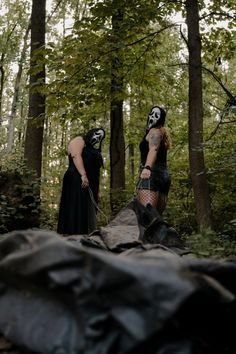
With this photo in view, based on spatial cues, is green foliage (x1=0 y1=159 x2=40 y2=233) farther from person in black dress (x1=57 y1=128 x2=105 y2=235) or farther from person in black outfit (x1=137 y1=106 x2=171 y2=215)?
person in black outfit (x1=137 y1=106 x2=171 y2=215)

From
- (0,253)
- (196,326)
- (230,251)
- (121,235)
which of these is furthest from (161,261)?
(230,251)

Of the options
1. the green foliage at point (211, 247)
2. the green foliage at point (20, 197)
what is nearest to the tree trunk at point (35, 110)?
the green foliage at point (20, 197)

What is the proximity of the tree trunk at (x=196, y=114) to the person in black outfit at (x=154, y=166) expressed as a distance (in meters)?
1.18

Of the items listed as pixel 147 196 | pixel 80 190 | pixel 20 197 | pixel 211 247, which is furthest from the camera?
pixel 20 197

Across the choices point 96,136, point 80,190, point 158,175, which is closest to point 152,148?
point 158,175

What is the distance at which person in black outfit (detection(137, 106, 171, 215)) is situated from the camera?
5.62 meters

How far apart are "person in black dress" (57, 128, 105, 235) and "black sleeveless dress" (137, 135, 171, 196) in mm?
998

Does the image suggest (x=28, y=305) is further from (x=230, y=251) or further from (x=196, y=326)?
(x=230, y=251)

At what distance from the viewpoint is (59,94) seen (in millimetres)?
7699

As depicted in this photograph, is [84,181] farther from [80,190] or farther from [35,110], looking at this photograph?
[35,110]

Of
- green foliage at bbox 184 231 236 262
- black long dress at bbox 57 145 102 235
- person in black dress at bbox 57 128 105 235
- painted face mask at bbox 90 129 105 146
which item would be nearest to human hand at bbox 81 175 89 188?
person in black dress at bbox 57 128 105 235

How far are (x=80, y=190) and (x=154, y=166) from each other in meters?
1.34

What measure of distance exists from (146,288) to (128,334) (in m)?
0.19

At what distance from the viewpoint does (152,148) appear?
5.67 meters
